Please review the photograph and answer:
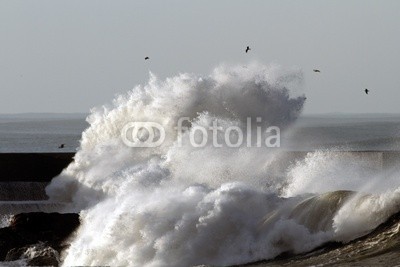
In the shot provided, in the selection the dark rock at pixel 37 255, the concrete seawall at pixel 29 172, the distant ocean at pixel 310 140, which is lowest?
the dark rock at pixel 37 255

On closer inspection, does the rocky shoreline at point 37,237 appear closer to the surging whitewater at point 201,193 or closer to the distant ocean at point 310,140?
the surging whitewater at point 201,193

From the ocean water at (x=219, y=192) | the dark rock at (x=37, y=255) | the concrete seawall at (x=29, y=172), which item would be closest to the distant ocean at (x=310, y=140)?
the ocean water at (x=219, y=192)

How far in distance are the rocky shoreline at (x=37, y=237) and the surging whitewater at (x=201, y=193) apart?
0.44 meters

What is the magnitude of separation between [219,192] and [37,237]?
19.1 ft

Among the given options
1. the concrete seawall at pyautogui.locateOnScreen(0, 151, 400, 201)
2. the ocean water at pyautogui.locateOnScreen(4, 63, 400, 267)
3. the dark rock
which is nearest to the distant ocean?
the ocean water at pyautogui.locateOnScreen(4, 63, 400, 267)

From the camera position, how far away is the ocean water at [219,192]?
21.9 m

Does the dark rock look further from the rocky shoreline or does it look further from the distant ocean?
the distant ocean

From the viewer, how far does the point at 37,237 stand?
2756cm

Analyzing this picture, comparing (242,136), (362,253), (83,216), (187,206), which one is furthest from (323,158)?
(362,253)

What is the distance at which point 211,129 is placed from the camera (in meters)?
36.4

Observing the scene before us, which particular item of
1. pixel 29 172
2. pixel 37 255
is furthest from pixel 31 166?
pixel 37 255

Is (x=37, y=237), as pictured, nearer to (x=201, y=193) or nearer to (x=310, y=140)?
(x=201, y=193)

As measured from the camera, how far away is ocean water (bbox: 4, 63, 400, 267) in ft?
72.0

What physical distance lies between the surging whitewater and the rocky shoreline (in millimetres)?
435
